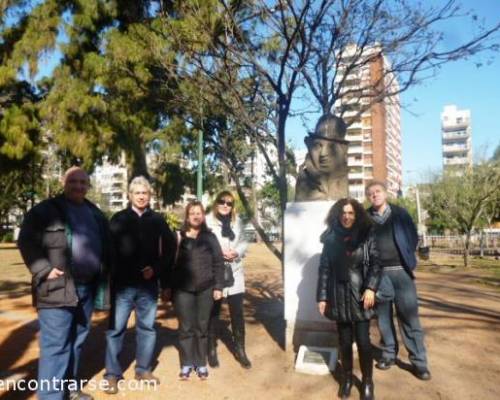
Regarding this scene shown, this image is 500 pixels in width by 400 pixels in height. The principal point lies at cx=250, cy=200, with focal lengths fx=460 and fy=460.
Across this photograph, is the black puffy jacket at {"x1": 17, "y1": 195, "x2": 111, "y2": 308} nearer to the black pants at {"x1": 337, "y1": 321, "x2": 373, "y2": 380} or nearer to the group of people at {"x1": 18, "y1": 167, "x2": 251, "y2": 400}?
the group of people at {"x1": 18, "y1": 167, "x2": 251, "y2": 400}

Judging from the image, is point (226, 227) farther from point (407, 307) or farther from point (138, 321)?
point (407, 307)

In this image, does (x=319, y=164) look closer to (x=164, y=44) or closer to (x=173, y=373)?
(x=173, y=373)

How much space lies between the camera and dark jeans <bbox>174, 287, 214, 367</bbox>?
13.9 ft

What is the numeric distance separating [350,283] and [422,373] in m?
1.24

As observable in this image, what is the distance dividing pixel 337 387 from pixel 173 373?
1.56 metres

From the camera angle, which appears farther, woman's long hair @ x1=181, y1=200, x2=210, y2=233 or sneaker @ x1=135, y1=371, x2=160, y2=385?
woman's long hair @ x1=181, y1=200, x2=210, y2=233

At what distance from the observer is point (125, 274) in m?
4.00

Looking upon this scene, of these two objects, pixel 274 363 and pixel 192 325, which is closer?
pixel 192 325

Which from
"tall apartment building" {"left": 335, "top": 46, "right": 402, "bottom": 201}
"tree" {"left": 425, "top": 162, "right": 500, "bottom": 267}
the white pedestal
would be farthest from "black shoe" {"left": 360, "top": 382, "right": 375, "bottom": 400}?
"tree" {"left": 425, "top": 162, "right": 500, "bottom": 267}

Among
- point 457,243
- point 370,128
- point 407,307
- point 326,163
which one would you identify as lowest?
point 457,243

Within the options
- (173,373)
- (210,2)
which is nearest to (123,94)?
(210,2)

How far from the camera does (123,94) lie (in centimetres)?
874

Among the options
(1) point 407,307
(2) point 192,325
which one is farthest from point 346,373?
(2) point 192,325

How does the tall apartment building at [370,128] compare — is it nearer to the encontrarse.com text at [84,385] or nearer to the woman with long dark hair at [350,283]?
the woman with long dark hair at [350,283]
